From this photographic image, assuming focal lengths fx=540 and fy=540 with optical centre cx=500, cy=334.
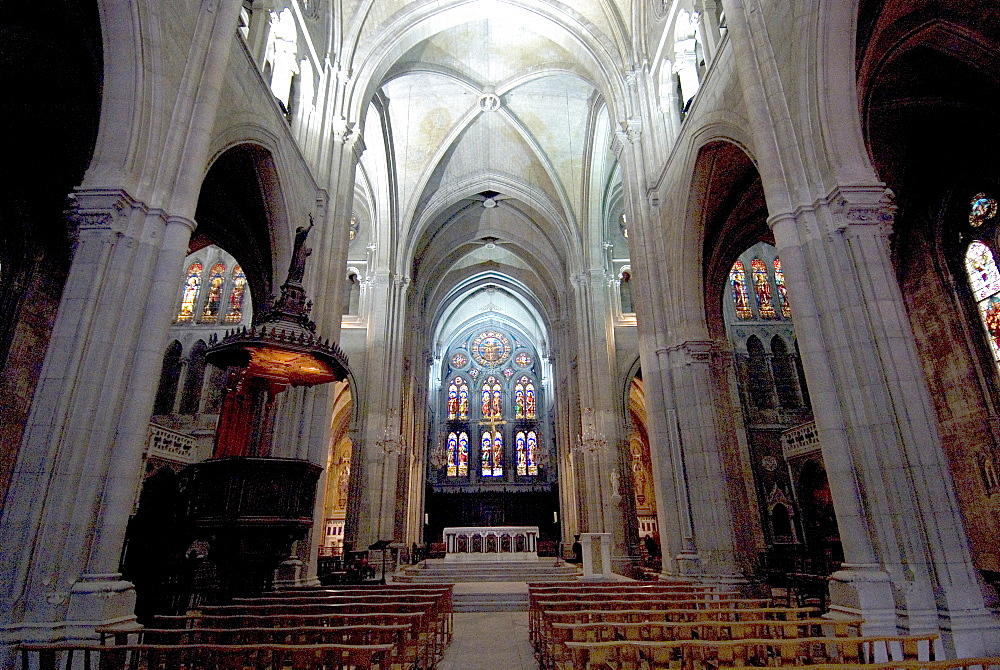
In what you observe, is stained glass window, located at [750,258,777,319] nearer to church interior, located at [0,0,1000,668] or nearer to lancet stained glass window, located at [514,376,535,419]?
church interior, located at [0,0,1000,668]

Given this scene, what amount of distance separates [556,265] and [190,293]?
54.7 feet

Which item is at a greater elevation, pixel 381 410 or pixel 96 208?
pixel 381 410

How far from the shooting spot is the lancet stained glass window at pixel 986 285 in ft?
41.0

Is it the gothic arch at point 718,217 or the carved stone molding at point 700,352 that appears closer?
the gothic arch at point 718,217

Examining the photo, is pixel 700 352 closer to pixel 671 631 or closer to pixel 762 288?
pixel 671 631

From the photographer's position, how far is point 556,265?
27.5 metres

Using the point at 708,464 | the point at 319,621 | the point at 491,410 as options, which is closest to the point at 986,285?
the point at 708,464

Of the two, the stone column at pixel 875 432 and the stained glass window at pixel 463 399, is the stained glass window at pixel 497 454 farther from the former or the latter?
the stone column at pixel 875 432

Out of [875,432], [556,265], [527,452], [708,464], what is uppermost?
[556,265]

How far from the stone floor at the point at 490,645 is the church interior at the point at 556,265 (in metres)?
2.93

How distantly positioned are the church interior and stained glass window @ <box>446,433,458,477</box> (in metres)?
11.4

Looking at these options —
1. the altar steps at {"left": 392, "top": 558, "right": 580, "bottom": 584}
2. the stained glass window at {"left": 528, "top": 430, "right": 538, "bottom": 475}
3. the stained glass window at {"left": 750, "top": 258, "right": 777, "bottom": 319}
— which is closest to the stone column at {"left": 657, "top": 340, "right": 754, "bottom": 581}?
the altar steps at {"left": 392, "top": 558, "right": 580, "bottom": 584}

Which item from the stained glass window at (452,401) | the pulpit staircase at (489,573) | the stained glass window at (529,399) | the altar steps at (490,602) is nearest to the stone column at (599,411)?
the pulpit staircase at (489,573)

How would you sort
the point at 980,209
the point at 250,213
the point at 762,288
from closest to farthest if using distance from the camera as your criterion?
the point at 250,213, the point at 980,209, the point at 762,288
